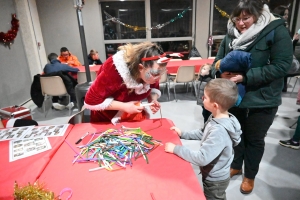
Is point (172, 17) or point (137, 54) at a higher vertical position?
point (172, 17)

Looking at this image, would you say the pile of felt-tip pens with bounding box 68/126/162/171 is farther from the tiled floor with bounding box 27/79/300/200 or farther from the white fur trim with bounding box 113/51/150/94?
the tiled floor with bounding box 27/79/300/200

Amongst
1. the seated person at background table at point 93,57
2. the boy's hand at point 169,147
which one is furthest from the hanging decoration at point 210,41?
the boy's hand at point 169,147

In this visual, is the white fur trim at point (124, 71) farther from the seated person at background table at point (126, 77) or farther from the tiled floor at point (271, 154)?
the tiled floor at point (271, 154)

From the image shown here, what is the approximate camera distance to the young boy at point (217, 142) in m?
0.98

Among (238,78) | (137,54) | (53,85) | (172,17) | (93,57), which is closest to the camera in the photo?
(137,54)

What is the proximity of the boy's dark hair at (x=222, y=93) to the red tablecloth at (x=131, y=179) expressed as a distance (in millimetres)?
359

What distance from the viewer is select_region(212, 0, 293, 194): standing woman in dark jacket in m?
1.29

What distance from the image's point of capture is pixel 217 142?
3.22ft

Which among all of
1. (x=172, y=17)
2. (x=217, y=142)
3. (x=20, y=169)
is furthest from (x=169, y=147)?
(x=172, y=17)

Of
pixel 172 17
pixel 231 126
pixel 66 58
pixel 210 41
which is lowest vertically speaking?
pixel 231 126

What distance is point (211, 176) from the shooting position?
110 cm

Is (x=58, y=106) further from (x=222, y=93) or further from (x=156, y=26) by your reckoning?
(x=156, y=26)

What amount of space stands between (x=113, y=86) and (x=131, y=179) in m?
0.61

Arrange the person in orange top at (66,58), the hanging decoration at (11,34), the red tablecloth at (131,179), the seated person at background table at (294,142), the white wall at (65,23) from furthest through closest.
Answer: the white wall at (65,23) → the person in orange top at (66,58) → the hanging decoration at (11,34) → the seated person at background table at (294,142) → the red tablecloth at (131,179)
